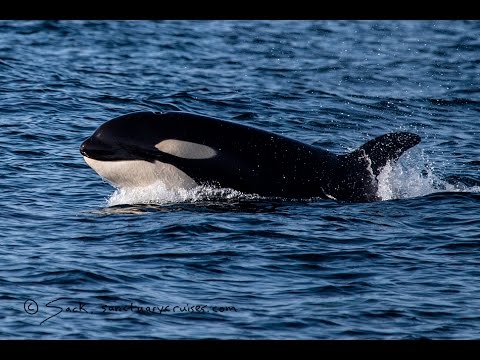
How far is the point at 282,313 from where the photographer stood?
12.2m

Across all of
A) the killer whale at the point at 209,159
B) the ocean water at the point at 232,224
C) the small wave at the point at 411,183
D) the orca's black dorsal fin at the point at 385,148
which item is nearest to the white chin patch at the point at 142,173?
the killer whale at the point at 209,159

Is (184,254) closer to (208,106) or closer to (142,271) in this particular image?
(142,271)

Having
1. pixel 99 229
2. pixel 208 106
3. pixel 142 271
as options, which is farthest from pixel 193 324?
pixel 208 106

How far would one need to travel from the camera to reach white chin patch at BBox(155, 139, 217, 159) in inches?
674

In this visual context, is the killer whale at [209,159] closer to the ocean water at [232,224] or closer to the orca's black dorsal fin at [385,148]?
the ocean water at [232,224]

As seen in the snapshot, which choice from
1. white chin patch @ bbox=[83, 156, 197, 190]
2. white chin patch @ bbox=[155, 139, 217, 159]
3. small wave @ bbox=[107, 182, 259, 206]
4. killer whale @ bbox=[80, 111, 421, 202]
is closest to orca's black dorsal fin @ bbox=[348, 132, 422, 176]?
killer whale @ bbox=[80, 111, 421, 202]

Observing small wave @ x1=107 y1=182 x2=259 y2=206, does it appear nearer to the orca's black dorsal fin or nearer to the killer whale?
the killer whale

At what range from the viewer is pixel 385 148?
17.9 meters

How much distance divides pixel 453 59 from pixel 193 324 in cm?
2595

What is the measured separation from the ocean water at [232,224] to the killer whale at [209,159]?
0.86 ft

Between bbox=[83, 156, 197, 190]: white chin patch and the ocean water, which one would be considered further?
bbox=[83, 156, 197, 190]: white chin patch

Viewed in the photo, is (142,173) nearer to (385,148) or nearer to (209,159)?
(209,159)

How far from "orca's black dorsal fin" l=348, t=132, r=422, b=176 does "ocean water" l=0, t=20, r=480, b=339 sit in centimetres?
22

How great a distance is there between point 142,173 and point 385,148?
3999mm
